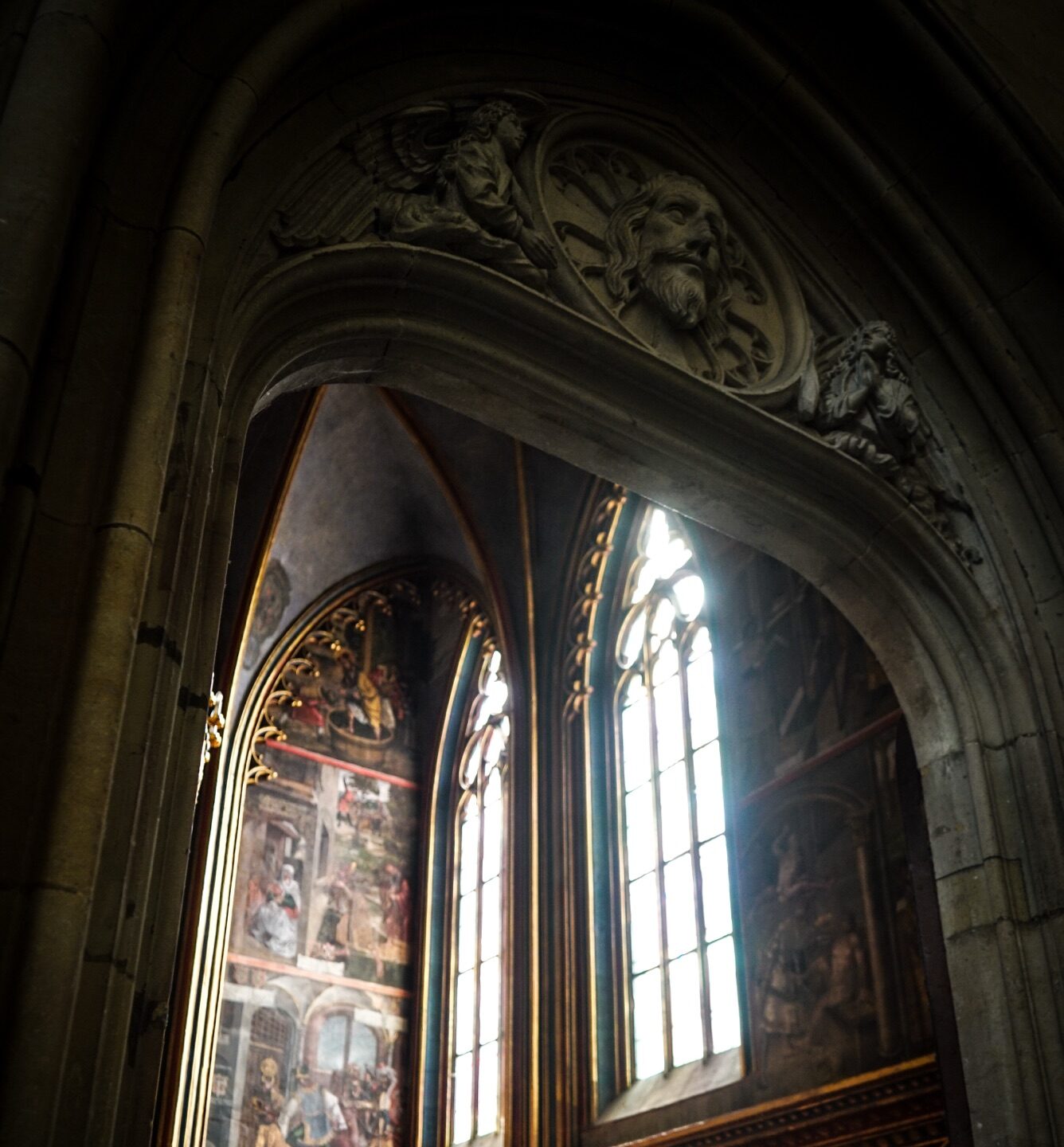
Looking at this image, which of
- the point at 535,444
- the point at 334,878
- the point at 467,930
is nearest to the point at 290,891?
the point at 334,878

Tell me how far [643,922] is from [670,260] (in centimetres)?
552

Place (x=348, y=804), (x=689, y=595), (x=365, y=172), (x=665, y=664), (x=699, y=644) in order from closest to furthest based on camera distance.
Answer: (x=365, y=172) < (x=699, y=644) < (x=689, y=595) < (x=665, y=664) < (x=348, y=804)

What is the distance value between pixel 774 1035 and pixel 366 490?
6.07 metres

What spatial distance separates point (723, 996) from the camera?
26.2 ft

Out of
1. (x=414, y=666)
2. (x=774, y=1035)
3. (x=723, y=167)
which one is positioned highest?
(x=414, y=666)

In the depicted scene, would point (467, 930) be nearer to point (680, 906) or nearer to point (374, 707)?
point (374, 707)

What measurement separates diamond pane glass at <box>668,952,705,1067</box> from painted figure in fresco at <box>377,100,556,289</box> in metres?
5.39

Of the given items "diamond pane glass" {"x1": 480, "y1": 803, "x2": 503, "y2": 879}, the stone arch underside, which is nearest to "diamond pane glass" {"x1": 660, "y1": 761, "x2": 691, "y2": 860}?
"diamond pane glass" {"x1": 480, "y1": 803, "x2": 503, "y2": 879}

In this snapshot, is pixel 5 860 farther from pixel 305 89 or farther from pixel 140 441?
pixel 305 89

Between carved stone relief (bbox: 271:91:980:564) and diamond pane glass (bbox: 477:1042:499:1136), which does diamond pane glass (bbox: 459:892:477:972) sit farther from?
carved stone relief (bbox: 271:91:980:564)

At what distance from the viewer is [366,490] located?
455 inches

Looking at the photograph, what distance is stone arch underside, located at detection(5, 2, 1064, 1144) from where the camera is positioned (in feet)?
8.27

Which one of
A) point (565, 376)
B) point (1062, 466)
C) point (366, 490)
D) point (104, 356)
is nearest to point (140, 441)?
point (104, 356)

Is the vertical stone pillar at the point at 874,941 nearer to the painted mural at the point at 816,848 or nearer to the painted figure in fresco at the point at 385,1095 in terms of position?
the painted mural at the point at 816,848
